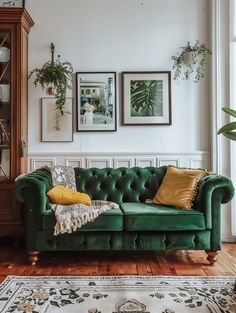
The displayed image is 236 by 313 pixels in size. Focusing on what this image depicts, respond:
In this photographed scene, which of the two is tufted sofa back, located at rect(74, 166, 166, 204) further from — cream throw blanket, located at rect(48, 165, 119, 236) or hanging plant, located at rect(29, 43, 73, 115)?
hanging plant, located at rect(29, 43, 73, 115)

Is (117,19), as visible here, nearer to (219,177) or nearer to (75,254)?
(219,177)

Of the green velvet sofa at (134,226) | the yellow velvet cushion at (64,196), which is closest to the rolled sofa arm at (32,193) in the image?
the green velvet sofa at (134,226)

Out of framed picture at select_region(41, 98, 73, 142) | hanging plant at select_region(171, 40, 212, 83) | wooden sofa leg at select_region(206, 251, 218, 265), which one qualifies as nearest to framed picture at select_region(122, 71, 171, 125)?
hanging plant at select_region(171, 40, 212, 83)

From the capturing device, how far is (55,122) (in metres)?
3.90

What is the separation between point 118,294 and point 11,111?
2.16 meters

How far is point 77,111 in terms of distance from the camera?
3898 mm

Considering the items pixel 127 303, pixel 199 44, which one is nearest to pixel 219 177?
pixel 127 303

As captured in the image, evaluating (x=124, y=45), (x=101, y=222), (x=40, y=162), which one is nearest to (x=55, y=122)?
(x=40, y=162)

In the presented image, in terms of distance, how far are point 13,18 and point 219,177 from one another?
2.56 meters

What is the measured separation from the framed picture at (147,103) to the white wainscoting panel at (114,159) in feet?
1.25

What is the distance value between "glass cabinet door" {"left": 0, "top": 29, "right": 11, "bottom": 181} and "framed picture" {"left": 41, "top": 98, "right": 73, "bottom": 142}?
43cm

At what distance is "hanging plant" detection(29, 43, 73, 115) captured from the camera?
373 centimetres

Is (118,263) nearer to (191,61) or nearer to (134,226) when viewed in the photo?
(134,226)

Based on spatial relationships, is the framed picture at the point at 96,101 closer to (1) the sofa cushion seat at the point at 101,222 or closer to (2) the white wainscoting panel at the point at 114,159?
(2) the white wainscoting panel at the point at 114,159
